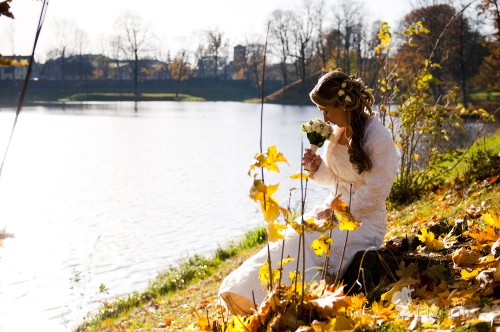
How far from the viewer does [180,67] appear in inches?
2936

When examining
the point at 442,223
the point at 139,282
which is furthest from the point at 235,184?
the point at 442,223

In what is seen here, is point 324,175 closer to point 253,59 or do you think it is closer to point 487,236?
point 487,236

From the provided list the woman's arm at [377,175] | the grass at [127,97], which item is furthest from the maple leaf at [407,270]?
the grass at [127,97]

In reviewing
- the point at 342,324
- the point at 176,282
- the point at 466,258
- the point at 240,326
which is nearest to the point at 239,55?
the point at 176,282

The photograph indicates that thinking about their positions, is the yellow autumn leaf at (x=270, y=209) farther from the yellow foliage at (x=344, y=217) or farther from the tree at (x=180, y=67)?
the tree at (x=180, y=67)

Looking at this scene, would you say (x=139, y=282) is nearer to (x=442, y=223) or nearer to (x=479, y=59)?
(x=442, y=223)

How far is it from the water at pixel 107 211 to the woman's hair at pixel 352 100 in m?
0.62

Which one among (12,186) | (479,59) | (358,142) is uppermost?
(479,59)

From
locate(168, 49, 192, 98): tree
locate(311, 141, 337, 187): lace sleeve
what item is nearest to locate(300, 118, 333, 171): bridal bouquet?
locate(311, 141, 337, 187): lace sleeve

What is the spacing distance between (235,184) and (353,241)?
11.7 meters

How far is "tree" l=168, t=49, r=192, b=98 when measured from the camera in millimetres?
74731

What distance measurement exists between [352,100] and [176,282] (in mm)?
4491

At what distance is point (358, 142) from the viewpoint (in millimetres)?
3701

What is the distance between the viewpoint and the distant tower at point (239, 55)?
82.3 metres
